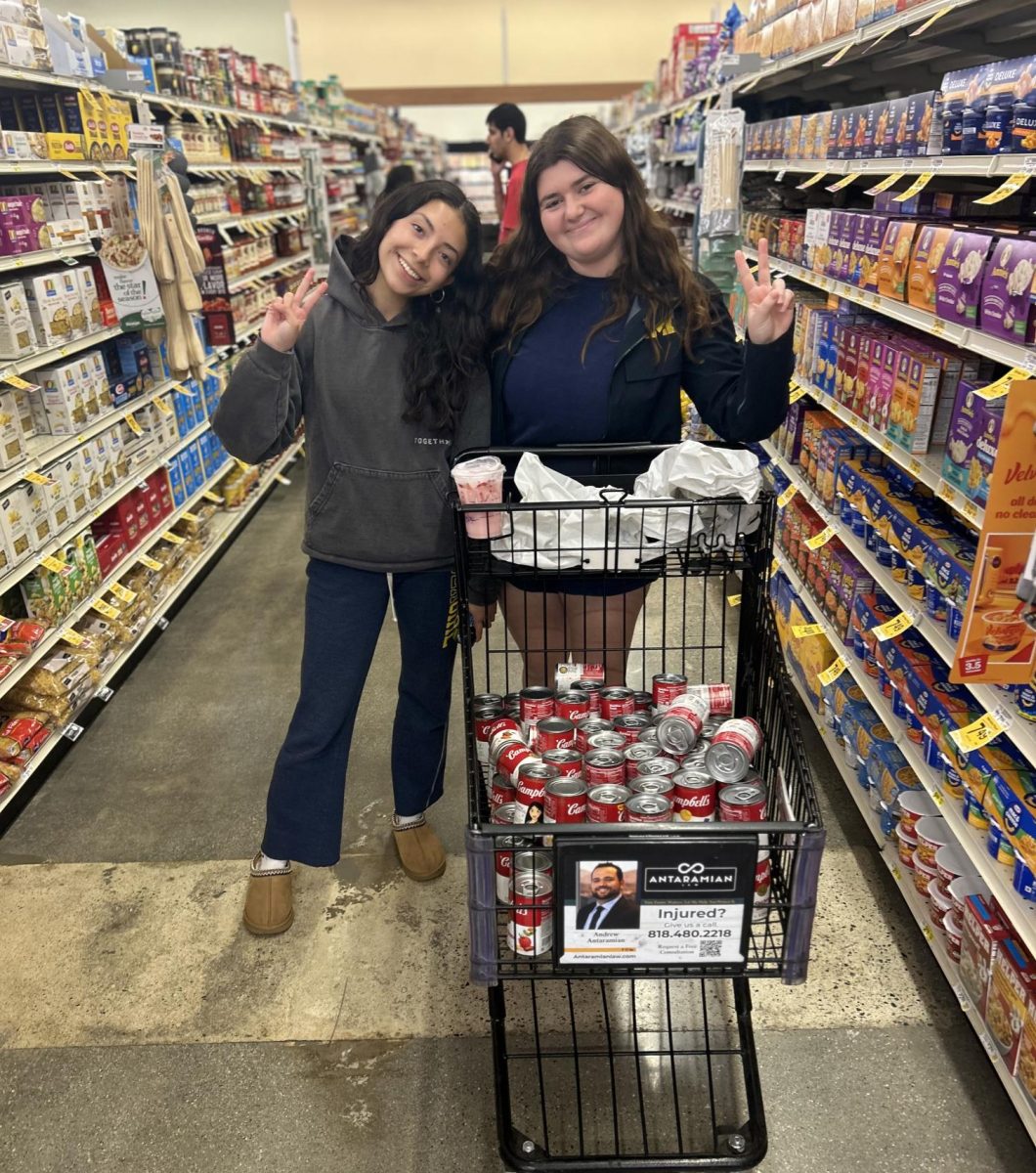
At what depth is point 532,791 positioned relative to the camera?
151 cm

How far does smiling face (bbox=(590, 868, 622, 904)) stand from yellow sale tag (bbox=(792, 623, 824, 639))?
195 cm

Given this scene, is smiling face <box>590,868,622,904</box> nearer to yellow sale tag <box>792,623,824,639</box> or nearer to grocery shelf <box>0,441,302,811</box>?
yellow sale tag <box>792,623,824,639</box>

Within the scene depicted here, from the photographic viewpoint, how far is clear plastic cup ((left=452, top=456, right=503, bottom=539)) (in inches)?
66.0

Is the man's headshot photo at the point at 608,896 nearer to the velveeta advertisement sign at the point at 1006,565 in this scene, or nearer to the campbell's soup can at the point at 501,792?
the campbell's soup can at the point at 501,792

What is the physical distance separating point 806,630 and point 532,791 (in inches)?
74.4

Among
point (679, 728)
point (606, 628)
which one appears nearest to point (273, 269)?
point (606, 628)

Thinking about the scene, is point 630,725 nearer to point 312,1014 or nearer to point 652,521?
point 652,521

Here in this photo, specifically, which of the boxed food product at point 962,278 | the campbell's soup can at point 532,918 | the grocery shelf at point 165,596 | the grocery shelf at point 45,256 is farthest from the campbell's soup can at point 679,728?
the grocery shelf at point 45,256

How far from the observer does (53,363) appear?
374 cm

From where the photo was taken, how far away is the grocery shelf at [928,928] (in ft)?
6.05

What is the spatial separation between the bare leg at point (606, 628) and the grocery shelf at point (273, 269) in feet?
12.1

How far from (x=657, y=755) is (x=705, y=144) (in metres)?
3.45

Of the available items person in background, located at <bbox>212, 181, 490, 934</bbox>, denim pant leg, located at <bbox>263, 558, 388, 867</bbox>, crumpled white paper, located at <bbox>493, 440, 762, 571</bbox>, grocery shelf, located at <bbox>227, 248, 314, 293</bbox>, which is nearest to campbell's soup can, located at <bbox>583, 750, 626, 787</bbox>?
crumpled white paper, located at <bbox>493, 440, 762, 571</bbox>

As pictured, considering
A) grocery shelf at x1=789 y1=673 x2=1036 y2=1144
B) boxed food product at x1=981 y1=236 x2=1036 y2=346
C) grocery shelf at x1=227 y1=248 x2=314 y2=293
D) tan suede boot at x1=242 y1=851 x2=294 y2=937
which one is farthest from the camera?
grocery shelf at x1=227 y1=248 x2=314 y2=293
